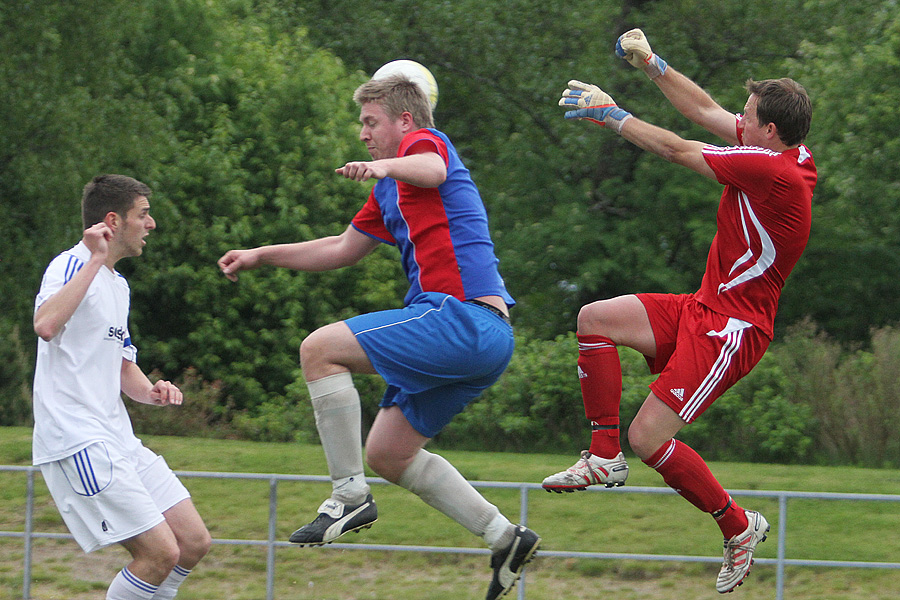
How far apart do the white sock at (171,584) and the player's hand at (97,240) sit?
1.54 meters

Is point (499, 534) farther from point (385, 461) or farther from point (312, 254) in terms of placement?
point (312, 254)

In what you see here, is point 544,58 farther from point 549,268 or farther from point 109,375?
point 109,375

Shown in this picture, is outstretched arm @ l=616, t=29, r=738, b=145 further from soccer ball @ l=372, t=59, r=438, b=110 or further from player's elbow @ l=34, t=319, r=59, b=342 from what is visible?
player's elbow @ l=34, t=319, r=59, b=342

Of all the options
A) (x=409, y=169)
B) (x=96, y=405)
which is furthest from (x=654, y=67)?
(x=96, y=405)

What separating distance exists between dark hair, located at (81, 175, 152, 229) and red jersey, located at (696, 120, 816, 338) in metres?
2.51

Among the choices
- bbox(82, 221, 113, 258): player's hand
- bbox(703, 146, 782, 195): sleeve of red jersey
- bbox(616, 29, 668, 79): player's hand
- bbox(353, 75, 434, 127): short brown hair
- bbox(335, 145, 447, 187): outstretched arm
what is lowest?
bbox(82, 221, 113, 258): player's hand

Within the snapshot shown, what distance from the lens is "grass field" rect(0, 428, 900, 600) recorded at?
810 cm

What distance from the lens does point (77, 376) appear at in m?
4.64

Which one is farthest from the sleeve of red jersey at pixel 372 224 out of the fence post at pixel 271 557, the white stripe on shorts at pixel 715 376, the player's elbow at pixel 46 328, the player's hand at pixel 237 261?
the fence post at pixel 271 557

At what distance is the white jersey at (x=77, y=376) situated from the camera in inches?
181

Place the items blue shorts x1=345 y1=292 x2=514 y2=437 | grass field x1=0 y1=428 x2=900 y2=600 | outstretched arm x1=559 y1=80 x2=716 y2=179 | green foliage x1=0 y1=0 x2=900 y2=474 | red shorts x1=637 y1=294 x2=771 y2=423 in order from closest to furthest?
blue shorts x1=345 y1=292 x2=514 y2=437, outstretched arm x1=559 y1=80 x2=716 y2=179, red shorts x1=637 y1=294 x2=771 y2=423, grass field x1=0 y1=428 x2=900 y2=600, green foliage x1=0 y1=0 x2=900 y2=474

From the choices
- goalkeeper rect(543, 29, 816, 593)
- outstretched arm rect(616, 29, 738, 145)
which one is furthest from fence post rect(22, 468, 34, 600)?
outstretched arm rect(616, 29, 738, 145)

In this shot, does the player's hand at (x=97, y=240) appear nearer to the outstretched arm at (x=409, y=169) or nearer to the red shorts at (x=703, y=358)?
the outstretched arm at (x=409, y=169)

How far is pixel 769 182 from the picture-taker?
4.73m
